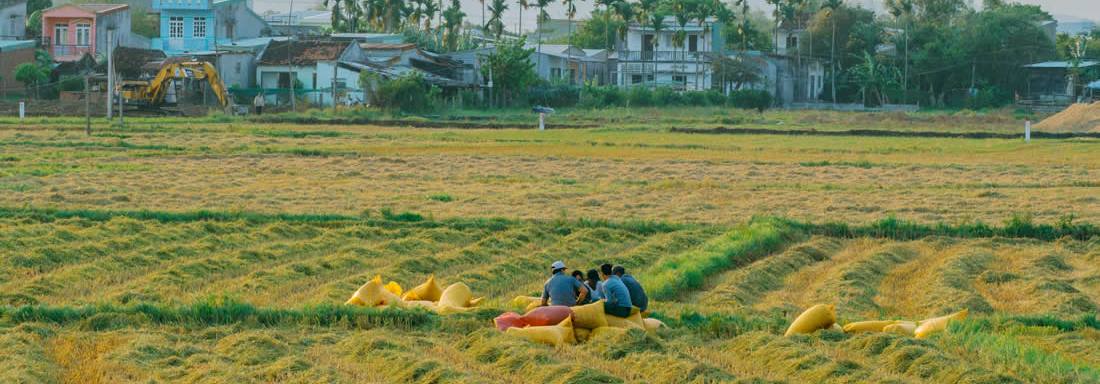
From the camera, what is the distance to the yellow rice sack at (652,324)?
1418 cm

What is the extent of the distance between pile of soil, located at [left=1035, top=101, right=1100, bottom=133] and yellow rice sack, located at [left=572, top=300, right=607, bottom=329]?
4253 centimetres

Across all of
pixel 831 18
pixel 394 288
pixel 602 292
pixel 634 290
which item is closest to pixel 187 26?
pixel 831 18

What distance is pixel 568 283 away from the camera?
14602mm

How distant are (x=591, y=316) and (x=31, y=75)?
55.5 metres

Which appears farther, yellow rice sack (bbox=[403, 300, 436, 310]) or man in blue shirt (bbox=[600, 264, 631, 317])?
yellow rice sack (bbox=[403, 300, 436, 310])

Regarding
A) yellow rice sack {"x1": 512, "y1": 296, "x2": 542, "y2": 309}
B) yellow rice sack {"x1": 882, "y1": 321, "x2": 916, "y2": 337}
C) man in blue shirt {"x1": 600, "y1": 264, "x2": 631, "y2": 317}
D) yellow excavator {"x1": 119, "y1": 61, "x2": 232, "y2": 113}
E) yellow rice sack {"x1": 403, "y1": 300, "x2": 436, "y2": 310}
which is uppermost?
yellow excavator {"x1": 119, "y1": 61, "x2": 232, "y2": 113}

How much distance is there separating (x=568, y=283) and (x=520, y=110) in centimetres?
5234

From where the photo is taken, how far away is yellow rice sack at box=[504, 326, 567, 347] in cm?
1357

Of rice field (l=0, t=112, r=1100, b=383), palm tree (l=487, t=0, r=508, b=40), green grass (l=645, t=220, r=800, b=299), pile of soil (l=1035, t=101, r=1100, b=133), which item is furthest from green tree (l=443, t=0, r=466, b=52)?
green grass (l=645, t=220, r=800, b=299)

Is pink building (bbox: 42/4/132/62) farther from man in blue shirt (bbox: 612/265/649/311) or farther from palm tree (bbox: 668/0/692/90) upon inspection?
man in blue shirt (bbox: 612/265/649/311)

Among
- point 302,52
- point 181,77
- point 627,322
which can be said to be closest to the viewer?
point 627,322

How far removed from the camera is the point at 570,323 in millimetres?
13867

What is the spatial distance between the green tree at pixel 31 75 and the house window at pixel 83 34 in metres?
7.83

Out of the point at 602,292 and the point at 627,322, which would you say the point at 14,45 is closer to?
the point at 602,292
